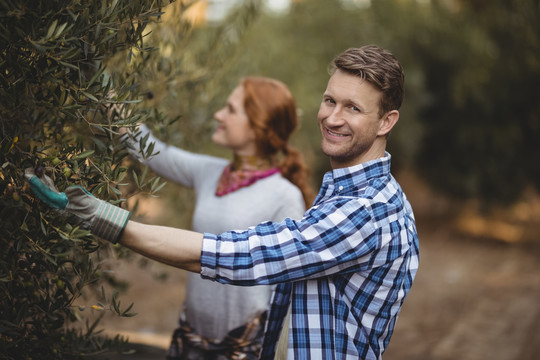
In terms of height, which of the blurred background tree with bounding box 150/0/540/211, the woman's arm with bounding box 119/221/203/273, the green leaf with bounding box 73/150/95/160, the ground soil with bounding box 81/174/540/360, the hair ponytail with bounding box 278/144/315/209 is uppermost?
the blurred background tree with bounding box 150/0/540/211

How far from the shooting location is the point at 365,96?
2.08 metres

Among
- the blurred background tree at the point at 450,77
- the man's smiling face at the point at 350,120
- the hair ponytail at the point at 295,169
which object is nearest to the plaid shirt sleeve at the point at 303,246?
the man's smiling face at the point at 350,120

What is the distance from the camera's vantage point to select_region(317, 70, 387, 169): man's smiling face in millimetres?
2076

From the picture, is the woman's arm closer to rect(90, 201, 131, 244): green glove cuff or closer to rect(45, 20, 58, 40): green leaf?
rect(90, 201, 131, 244): green glove cuff

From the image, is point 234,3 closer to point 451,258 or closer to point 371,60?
point 371,60

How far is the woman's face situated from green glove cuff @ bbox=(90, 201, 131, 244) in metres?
1.71

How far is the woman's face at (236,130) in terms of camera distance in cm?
337

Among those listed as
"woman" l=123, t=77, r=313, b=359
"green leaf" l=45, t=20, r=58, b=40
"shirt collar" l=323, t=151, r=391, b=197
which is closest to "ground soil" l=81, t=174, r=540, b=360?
"woman" l=123, t=77, r=313, b=359

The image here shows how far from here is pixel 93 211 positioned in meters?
1.69

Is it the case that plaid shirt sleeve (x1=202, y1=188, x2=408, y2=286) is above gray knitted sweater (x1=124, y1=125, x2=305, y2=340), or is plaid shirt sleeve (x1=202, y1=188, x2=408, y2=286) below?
below

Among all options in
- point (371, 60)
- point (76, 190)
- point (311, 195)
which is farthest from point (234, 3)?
point (76, 190)

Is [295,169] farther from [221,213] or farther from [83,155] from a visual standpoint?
[83,155]

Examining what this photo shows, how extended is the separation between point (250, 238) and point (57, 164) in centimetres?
67

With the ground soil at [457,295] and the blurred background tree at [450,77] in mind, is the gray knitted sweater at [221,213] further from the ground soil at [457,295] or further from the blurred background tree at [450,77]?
the blurred background tree at [450,77]
